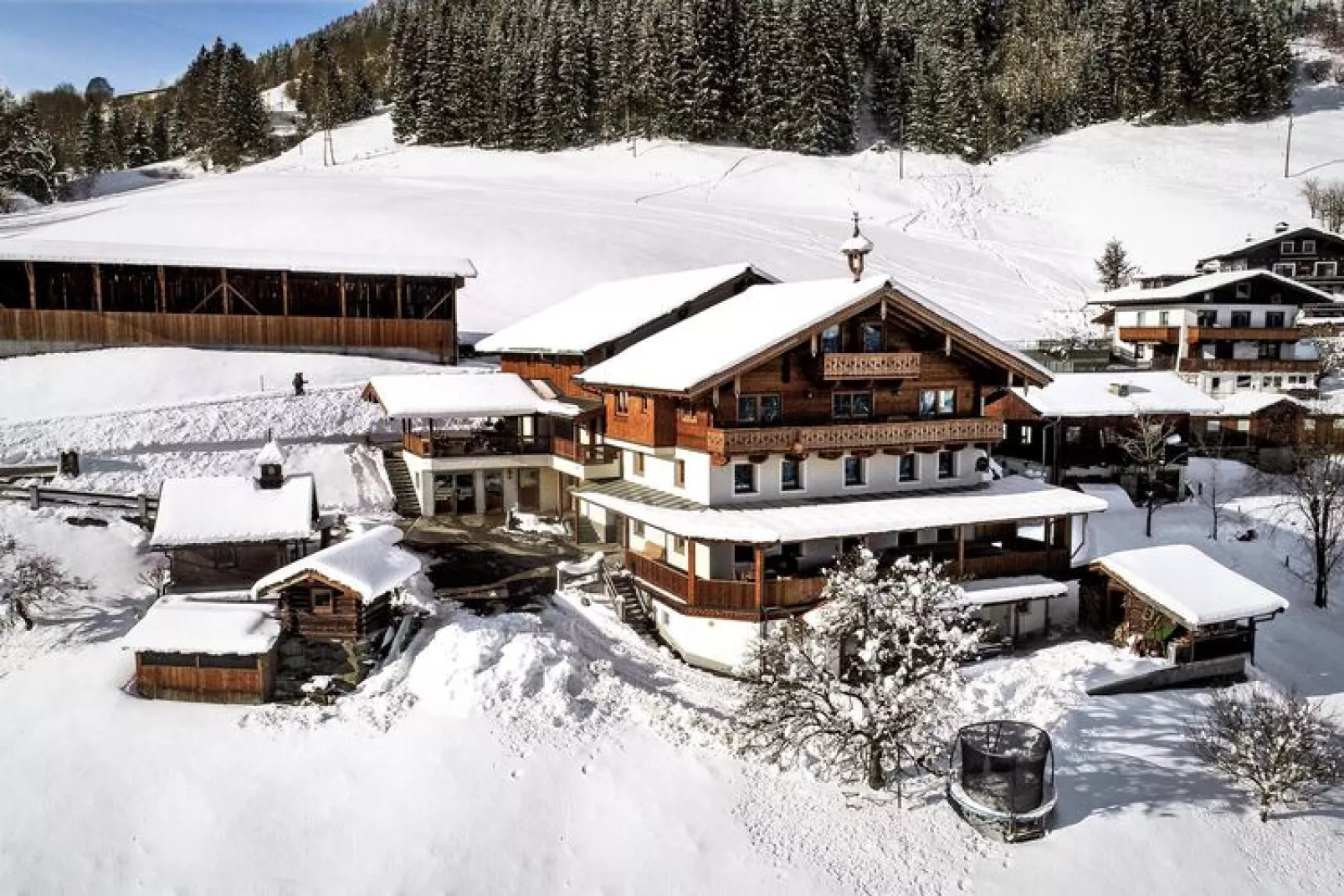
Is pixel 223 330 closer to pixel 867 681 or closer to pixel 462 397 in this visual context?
pixel 462 397

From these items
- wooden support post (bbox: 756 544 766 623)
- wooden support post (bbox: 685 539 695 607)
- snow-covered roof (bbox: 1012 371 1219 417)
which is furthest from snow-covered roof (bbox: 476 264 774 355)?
snow-covered roof (bbox: 1012 371 1219 417)

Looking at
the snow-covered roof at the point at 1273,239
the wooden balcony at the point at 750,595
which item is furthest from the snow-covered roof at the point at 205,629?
the snow-covered roof at the point at 1273,239


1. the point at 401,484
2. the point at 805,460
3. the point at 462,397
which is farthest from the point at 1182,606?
the point at 401,484

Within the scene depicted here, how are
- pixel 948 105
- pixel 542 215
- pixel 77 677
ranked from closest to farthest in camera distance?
pixel 77 677 < pixel 542 215 < pixel 948 105

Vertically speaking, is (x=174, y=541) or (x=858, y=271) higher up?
(x=858, y=271)

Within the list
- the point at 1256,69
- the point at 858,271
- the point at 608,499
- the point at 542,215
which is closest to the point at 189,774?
the point at 608,499

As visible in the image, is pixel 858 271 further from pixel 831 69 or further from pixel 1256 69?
pixel 1256 69

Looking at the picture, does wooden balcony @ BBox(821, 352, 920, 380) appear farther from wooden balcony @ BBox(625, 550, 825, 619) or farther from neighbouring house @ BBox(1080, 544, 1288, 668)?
neighbouring house @ BBox(1080, 544, 1288, 668)
